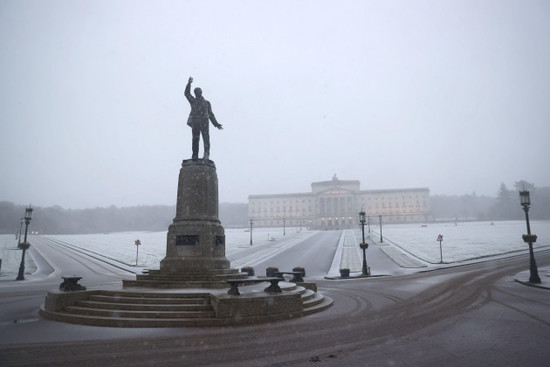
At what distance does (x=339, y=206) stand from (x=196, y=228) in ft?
485

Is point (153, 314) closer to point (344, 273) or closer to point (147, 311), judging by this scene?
point (147, 311)

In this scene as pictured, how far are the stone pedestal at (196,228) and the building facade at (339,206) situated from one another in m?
137

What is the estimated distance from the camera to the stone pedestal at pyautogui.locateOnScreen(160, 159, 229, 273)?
46.3ft

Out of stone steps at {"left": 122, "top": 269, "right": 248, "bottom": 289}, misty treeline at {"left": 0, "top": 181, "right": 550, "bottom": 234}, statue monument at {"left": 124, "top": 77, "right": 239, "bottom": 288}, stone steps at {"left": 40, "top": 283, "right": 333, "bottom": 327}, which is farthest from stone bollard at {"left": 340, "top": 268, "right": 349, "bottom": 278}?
misty treeline at {"left": 0, "top": 181, "right": 550, "bottom": 234}

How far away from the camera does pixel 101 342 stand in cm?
810

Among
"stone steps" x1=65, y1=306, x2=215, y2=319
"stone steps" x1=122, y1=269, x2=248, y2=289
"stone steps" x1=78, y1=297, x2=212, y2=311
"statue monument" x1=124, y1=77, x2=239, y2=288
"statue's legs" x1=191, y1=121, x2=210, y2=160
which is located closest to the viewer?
"stone steps" x1=65, y1=306, x2=215, y2=319

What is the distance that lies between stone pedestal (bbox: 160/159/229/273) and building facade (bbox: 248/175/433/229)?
137 metres

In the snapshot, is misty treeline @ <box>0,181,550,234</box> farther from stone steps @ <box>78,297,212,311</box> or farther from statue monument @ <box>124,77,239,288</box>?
stone steps @ <box>78,297,212,311</box>

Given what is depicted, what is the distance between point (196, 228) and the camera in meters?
14.4

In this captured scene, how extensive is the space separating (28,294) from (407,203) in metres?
166

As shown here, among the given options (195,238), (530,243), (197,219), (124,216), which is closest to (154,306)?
(195,238)

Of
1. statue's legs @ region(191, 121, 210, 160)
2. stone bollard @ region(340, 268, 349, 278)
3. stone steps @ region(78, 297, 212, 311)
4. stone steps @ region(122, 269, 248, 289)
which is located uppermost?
statue's legs @ region(191, 121, 210, 160)

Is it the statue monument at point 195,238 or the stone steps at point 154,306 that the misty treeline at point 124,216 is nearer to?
the statue monument at point 195,238

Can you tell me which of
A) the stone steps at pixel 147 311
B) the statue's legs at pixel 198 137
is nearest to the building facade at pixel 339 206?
the statue's legs at pixel 198 137
